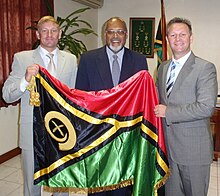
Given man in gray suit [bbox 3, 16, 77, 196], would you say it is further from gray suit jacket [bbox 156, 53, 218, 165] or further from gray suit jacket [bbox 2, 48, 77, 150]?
gray suit jacket [bbox 156, 53, 218, 165]

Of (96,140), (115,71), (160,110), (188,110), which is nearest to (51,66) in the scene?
(115,71)

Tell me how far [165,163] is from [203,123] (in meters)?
0.36

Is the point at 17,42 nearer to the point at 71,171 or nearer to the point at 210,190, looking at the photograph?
the point at 71,171

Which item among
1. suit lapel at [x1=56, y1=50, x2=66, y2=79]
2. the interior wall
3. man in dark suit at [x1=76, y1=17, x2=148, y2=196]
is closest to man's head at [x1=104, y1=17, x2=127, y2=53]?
man in dark suit at [x1=76, y1=17, x2=148, y2=196]

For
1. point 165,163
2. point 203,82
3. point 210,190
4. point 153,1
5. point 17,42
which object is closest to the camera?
point 203,82

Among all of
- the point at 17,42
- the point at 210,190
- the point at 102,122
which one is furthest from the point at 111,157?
the point at 17,42

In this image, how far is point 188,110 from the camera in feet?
5.25

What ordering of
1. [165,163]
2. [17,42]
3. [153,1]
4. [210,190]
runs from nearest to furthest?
[165,163]
[210,190]
[17,42]
[153,1]

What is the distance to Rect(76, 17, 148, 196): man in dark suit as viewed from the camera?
80.2 inches

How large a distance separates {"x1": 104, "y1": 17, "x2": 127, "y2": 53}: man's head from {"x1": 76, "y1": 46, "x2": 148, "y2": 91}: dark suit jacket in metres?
0.09

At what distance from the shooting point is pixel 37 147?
6.13ft

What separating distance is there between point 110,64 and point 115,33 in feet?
0.78

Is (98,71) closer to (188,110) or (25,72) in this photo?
(25,72)

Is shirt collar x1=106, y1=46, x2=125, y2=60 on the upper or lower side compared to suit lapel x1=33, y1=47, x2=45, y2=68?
upper
